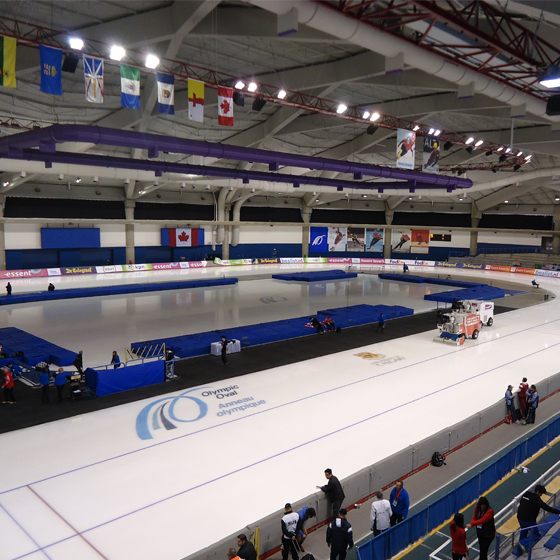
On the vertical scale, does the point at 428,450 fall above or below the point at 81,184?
below

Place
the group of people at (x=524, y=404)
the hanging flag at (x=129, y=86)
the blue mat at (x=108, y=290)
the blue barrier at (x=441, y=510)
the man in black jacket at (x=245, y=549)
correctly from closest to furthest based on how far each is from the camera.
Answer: the man in black jacket at (x=245, y=549), the blue barrier at (x=441, y=510), the group of people at (x=524, y=404), the hanging flag at (x=129, y=86), the blue mat at (x=108, y=290)

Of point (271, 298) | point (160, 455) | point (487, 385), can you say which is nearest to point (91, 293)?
point (271, 298)

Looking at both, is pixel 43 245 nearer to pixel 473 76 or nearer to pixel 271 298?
pixel 271 298

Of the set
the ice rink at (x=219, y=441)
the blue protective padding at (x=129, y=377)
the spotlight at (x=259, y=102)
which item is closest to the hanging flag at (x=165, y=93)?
the spotlight at (x=259, y=102)

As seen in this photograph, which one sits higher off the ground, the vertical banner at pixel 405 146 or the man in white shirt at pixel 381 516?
the vertical banner at pixel 405 146

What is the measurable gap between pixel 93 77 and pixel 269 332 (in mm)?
12670

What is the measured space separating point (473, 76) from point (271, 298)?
20232mm

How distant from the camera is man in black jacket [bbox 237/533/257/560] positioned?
22.7 feet

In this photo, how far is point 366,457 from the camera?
1100 cm

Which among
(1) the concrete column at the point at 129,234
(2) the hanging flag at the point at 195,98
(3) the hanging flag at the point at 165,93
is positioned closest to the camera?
(3) the hanging flag at the point at 165,93

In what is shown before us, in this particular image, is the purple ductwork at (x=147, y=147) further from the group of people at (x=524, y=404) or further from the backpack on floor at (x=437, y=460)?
the backpack on floor at (x=437, y=460)

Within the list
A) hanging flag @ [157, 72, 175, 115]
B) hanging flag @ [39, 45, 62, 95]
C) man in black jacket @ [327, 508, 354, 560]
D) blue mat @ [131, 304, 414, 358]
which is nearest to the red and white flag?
hanging flag @ [157, 72, 175, 115]

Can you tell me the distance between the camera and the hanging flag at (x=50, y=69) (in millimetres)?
12938

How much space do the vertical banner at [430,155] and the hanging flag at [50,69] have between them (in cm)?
1758
